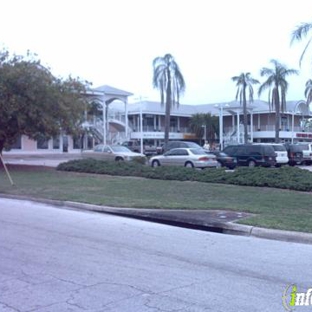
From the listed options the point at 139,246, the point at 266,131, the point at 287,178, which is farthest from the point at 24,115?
the point at 266,131

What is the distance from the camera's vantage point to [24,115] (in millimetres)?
26375

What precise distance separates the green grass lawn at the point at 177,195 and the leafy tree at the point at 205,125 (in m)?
48.9

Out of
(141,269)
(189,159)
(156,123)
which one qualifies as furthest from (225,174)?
(156,123)

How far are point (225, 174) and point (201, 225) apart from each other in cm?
851

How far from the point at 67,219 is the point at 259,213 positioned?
15.5 feet

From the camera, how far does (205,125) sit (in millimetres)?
70500

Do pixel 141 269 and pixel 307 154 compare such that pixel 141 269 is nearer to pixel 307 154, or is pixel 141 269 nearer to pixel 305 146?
pixel 307 154

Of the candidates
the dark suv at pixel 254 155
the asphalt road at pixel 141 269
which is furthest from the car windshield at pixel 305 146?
the asphalt road at pixel 141 269

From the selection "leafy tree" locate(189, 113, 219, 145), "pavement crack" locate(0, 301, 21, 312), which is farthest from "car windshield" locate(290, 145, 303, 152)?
"leafy tree" locate(189, 113, 219, 145)

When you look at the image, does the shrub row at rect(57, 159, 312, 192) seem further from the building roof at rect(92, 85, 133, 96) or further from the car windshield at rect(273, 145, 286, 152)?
the building roof at rect(92, 85, 133, 96)

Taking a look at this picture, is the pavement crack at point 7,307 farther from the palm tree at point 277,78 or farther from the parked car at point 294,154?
the palm tree at point 277,78

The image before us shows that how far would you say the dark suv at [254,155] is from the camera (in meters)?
30.8

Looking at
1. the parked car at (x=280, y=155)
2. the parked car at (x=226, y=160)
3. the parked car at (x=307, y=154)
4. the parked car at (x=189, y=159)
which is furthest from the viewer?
the parked car at (x=307, y=154)

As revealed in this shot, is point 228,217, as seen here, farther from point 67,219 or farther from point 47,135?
point 47,135
